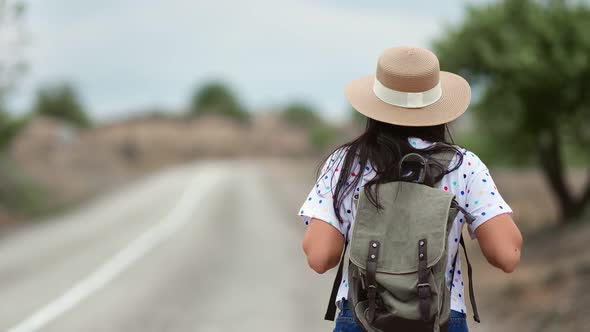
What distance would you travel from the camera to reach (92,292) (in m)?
10.4

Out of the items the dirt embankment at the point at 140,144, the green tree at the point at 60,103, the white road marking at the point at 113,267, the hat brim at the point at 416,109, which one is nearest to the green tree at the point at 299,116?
the dirt embankment at the point at 140,144

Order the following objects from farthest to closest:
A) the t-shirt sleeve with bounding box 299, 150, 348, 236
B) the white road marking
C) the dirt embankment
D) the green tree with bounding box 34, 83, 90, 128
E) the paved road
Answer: the green tree with bounding box 34, 83, 90, 128 → the dirt embankment → the white road marking → the paved road → the t-shirt sleeve with bounding box 299, 150, 348, 236

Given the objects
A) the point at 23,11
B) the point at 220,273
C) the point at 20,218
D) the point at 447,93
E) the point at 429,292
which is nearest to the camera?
the point at 429,292

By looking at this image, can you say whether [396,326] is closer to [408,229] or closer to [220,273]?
[408,229]

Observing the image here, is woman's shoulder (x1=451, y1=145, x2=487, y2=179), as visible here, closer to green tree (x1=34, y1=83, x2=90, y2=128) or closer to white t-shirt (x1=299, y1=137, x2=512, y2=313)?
white t-shirt (x1=299, y1=137, x2=512, y2=313)

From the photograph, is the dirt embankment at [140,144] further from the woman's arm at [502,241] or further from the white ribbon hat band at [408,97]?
the woman's arm at [502,241]

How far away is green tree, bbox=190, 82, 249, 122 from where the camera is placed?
95938mm

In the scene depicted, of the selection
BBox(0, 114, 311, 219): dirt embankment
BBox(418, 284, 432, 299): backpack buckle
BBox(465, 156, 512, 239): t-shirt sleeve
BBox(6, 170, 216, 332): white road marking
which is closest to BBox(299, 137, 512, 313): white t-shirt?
BBox(465, 156, 512, 239): t-shirt sleeve

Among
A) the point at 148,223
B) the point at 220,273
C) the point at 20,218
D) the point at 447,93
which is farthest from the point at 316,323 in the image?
the point at 20,218

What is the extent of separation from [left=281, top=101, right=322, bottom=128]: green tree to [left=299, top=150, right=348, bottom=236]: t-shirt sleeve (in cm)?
9693

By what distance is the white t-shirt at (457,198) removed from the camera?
245 cm

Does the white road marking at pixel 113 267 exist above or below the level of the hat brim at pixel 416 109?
above

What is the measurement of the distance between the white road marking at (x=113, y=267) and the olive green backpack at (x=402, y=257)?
22.2 feet

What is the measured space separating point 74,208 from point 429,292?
964 inches
